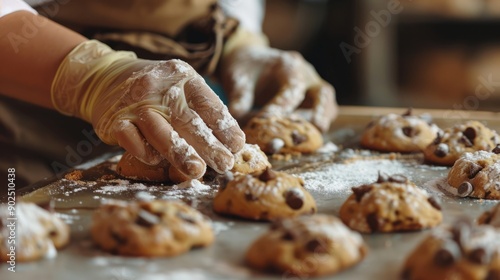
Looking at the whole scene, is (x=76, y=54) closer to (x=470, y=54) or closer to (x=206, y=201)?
(x=206, y=201)

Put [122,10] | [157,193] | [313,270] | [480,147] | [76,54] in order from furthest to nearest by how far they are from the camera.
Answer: [122,10]
[480,147]
[76,54]
[157,193]
[313,270]

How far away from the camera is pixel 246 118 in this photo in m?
3.05

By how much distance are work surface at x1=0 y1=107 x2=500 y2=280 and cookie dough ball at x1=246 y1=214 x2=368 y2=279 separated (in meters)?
0.02

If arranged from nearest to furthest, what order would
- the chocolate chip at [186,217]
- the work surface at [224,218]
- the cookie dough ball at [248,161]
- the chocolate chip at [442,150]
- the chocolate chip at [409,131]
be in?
1. the work surface at [224,218]
2. the chocolate chip at [186,217]
3. the cookie dough ball at [248,161]
4. the chocolate chip at [442,150]
5. the chocolate chip at [409,131]

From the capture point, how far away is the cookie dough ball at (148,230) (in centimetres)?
144

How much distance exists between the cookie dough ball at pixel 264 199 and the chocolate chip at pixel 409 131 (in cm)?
104

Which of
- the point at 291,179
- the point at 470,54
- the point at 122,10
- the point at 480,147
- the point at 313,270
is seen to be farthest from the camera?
the point at 470,54

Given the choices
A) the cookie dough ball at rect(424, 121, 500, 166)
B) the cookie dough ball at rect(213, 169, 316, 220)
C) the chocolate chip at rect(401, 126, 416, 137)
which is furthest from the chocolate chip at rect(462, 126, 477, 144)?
the cookie dough ball at rect(213, 169, 316, 220)

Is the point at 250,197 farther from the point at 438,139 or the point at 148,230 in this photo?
the point at 438,139

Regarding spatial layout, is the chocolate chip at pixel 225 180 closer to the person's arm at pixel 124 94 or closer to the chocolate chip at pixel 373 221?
the person's arm at pixel 124 94

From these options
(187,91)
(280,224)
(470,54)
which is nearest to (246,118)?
(187,91)

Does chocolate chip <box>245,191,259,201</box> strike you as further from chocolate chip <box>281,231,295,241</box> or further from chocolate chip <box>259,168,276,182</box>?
chocolate chip <box>281,231,295,241</box>

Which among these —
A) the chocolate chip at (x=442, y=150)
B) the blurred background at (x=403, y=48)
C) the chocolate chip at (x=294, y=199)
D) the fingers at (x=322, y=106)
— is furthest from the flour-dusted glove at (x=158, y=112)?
the blurred background at (x=403, y=48)

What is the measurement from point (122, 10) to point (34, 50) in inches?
30.3
